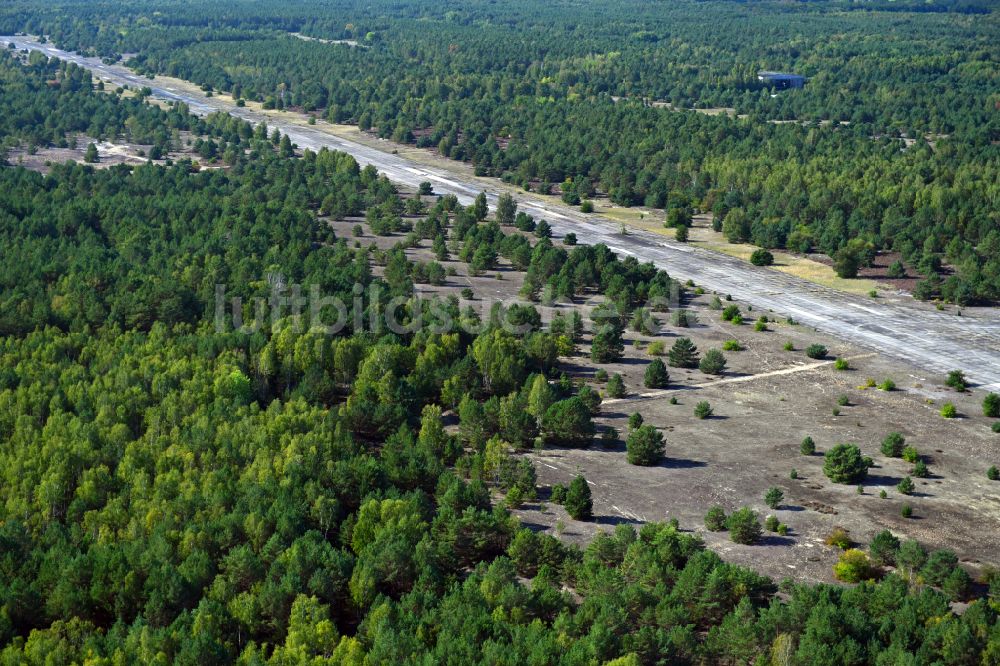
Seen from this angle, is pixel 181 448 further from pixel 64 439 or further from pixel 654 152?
pixel 654 152

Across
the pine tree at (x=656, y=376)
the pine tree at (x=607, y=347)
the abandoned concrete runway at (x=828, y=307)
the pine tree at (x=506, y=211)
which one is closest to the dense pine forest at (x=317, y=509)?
the pine tree at (x=607, y=347)

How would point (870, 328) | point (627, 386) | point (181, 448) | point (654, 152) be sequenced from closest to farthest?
point (181, 448) < point (627, 386) < point (870, 328) < point (654, 152)

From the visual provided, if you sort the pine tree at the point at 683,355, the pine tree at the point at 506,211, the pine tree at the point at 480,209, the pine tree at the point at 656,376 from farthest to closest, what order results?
1. the pine tree at the point at 506,211
2. the pine tree at the point at 480,209
3. the pine tree at the point at 683,355
4. the pine tree at the point at 656,376

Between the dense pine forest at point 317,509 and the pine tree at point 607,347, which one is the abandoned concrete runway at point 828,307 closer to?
the dense pine forest at point 317,509

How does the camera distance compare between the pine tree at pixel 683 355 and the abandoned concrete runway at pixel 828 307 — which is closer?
the pine tree at pixel 683 355

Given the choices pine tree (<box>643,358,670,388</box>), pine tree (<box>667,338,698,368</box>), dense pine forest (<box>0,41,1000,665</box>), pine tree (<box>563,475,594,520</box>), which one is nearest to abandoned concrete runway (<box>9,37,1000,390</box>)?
dense pine forest (<box>0,41,1000,665</box>)

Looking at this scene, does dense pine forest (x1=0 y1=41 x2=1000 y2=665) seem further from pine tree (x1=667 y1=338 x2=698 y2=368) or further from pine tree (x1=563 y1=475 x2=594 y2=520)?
pine tree (x1=667 y1=338 x2=698 y2=368)

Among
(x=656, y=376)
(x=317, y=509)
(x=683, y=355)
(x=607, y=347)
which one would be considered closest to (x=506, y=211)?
(x=607, y=347)

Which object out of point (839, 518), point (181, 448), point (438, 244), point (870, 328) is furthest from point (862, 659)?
point (438, 244)
